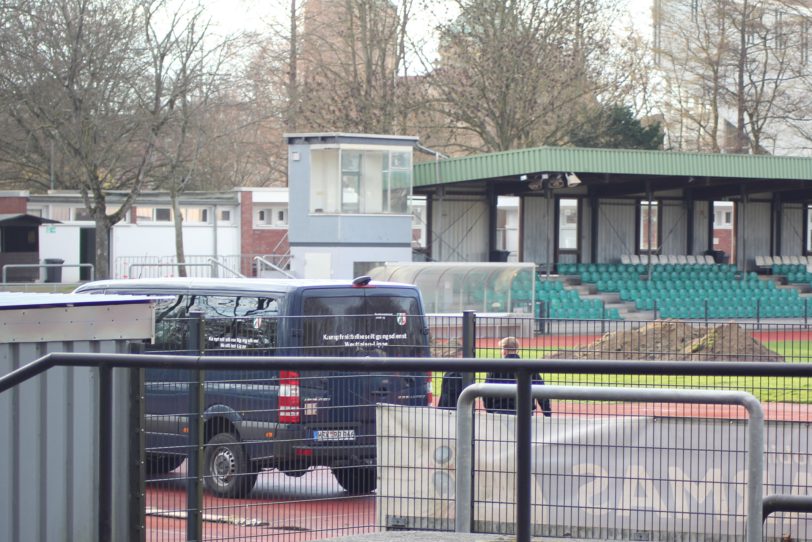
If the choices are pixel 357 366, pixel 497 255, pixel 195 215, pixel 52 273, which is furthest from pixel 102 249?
pixel 357 366

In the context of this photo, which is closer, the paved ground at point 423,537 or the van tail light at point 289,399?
the paved ground at point 423,537

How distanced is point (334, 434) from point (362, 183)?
31.3m

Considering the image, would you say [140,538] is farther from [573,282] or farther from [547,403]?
[573,282]

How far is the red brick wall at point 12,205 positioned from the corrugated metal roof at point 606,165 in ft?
53.1

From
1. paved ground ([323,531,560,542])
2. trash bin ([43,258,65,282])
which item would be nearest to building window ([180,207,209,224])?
trash bin ([43,258,65,282])

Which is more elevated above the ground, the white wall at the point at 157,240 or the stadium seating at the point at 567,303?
the white wall at the point at 157,240

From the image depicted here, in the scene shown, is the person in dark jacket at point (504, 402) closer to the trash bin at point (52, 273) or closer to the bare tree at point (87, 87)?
the bare tree at point (87, 87)

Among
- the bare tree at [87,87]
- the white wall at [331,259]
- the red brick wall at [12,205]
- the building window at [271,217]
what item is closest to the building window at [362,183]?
the white wall at [331,259]

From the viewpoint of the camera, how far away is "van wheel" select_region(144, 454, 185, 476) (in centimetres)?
663

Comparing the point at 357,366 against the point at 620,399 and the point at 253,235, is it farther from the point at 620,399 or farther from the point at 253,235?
the point at 253,235

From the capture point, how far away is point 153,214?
5441 cm

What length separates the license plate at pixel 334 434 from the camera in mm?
6535

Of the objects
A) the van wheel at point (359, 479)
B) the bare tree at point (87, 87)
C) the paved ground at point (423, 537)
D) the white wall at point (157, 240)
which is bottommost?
the paved ground at point (423, 537)

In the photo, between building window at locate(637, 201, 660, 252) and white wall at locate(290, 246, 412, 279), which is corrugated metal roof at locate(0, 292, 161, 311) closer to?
white wall at locate(290, 246, 412, 279)
